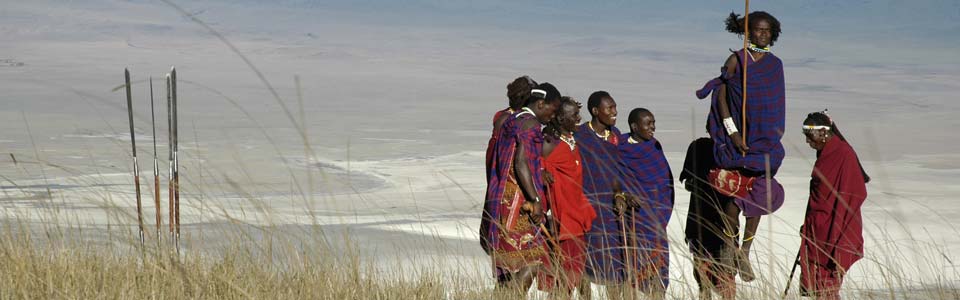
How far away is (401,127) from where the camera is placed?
75.4 ft

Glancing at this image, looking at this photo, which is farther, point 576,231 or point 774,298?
point 576,231

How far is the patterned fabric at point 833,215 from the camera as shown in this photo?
584 cm

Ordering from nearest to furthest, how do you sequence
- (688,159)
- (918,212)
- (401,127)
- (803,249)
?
(803,249) → (688,159) → (918,212) → (401,127)

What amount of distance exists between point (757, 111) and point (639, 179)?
710 millimetres

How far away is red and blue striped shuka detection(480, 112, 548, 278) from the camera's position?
5.81 m

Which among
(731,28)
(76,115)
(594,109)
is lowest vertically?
(76,115)

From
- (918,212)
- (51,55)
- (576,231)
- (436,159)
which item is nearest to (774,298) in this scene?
(576,231)

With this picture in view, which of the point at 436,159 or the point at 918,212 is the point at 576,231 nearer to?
the point at 918,212

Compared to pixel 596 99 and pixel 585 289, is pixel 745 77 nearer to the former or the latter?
pixel 596 99

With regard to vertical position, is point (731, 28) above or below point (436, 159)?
above

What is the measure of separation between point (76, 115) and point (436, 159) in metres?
10.7

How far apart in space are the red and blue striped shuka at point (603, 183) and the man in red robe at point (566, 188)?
0.06 m

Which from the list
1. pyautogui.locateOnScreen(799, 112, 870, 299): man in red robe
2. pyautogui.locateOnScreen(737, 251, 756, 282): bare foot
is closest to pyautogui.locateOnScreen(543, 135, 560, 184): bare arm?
pyautogui.locateOnScreen(737, 251, 756, 282): bare foot

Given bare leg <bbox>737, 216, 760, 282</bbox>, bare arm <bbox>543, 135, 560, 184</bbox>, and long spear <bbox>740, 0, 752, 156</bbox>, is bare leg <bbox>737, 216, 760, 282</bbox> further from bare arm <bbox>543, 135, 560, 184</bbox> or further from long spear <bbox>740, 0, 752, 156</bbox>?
bare arm <bbox>543, 135, 560, 184</bbox>
